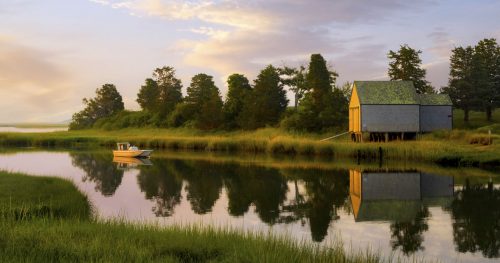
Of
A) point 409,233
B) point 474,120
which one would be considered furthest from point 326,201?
point 474,120

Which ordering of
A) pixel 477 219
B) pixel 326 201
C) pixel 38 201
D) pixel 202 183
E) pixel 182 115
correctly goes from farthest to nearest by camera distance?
pixel 182 115 → pixel 202 183 → pixel 326 201 → pixel 477 219 → pixel 38 201

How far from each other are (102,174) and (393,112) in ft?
112

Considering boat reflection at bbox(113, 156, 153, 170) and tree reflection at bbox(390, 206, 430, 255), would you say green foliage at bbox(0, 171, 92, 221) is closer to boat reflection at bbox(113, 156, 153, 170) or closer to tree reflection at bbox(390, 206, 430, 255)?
tree reflection at bbox(390, 206, 430, 255)

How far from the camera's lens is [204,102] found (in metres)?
90.9

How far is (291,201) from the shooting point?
25234 millimetres

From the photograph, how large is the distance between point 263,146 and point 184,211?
35710 millimetres

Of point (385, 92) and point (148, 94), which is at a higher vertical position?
point (148, 94)

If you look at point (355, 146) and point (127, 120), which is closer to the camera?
point (355, 146)

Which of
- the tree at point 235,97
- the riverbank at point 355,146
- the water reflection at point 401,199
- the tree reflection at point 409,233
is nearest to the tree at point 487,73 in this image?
the riverbank at point 355,146

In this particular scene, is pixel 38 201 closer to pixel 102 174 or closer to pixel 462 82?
pixel 102 174

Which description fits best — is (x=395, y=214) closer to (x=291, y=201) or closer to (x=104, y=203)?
(x=291, y=201)

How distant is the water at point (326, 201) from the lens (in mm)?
16706

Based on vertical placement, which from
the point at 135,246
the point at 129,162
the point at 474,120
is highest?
the point at 474,120

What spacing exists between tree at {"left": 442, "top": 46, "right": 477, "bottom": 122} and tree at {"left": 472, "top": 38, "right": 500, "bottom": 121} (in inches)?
35.1
